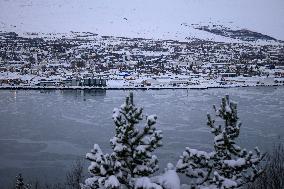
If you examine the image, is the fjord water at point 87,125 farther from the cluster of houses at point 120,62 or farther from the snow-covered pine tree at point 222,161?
the snow-covered pine tree at point 222,161

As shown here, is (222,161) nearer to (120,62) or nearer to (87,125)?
(87,125)

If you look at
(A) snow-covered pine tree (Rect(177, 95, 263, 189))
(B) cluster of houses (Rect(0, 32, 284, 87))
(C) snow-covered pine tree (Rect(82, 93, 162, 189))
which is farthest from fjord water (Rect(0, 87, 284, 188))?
(C) snow-covered pine tree (Rect(82, 93, 162, 189))

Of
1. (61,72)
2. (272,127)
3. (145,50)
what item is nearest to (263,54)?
(145,50)

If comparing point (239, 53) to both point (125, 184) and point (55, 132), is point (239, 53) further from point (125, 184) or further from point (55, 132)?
point (125, 184)

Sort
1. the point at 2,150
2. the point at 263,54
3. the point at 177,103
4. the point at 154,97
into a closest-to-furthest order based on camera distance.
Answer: the point at 2,150, the point at 177,103, the point at 154,97, the point at 263,54

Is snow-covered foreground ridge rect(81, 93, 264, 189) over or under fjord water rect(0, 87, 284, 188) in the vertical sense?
over

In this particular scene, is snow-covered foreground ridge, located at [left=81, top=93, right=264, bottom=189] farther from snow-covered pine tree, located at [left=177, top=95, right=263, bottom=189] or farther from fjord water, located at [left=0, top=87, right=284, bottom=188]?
fjord water, located at [left=0, top=87, right=284, bottom=188]

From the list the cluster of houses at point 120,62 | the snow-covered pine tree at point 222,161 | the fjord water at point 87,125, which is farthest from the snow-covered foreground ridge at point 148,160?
the cluster of houses at point 120,62
